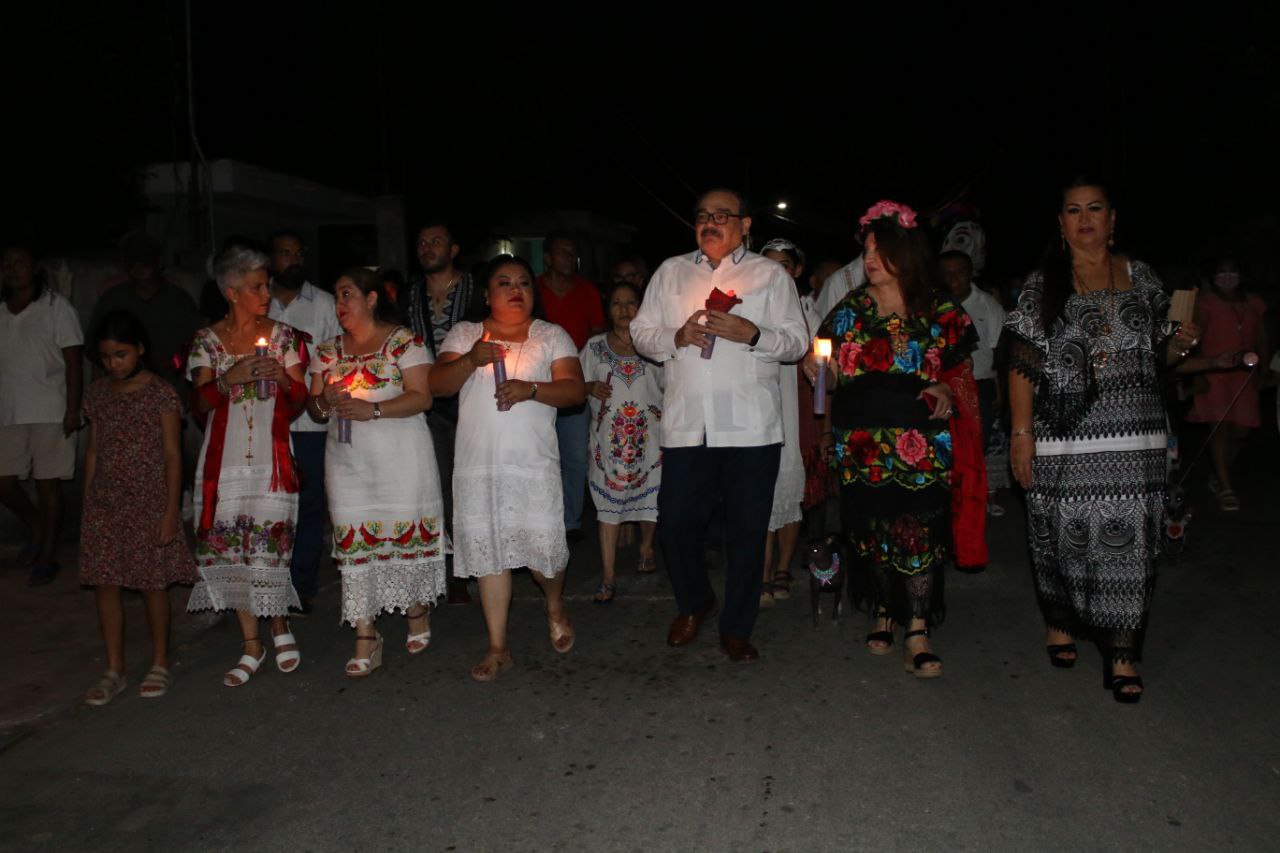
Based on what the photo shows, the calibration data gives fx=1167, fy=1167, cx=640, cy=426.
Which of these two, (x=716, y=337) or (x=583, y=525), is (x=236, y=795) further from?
(x=583, y=525)

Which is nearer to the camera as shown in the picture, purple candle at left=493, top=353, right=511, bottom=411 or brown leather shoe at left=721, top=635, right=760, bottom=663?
purple candle at left=493, top=353, right=511, bottom=411

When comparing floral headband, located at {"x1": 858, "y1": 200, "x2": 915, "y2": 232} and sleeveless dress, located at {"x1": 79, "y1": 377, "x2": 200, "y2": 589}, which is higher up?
floral headband, located at {"x1": 858, "y1": 200, "x2": 915, "y2": 232}

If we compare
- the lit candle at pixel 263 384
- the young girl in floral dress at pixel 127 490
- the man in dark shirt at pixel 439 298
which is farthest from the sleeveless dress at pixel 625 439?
the young girl in floral dress at pixel 127 490

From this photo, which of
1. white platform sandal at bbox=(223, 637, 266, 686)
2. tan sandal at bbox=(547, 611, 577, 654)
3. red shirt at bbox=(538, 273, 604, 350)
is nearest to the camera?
white platform sandal at bbox=(223, 637, 266, 686)

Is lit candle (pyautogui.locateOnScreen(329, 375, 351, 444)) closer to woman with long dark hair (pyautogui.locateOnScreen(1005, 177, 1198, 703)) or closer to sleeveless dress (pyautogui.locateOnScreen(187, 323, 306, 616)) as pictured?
sleeveless dress (pyautogui.locateOnScreen(187, 323, 306, 616))

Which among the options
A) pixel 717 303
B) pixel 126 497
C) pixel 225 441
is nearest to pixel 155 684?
pixel 126 497

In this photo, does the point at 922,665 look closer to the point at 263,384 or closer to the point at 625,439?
the point at 625,439

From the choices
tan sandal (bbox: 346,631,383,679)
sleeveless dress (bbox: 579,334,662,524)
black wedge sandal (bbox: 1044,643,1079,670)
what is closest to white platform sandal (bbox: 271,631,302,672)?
tan sandal (bbox: 346,631,383,679)

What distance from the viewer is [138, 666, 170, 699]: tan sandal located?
539cm

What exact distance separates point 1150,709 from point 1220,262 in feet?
18.7

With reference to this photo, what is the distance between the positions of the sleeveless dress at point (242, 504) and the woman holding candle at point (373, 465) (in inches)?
10.2

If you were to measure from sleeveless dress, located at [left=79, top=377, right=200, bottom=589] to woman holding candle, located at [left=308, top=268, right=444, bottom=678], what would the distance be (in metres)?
0.76

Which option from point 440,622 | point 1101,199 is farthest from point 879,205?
point 440,622

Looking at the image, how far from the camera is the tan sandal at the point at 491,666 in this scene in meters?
5.39
